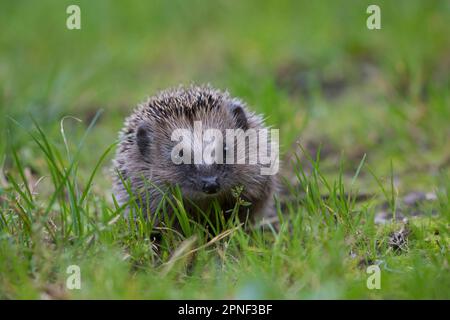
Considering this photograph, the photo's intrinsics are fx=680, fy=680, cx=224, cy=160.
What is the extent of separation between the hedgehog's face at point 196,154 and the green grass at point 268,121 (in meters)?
0.32

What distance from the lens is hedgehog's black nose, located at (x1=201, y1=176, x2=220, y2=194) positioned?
5.19 metres

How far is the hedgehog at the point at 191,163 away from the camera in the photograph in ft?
17.8

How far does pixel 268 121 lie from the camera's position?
7.18 meters

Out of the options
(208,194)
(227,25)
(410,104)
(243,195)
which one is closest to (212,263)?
(208,194)

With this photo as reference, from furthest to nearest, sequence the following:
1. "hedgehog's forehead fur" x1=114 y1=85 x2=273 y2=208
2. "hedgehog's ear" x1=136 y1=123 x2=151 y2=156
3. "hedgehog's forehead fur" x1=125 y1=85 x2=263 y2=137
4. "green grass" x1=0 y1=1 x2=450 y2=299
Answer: "hedgehog's ear" x1=136 y1=123 x2=151 y2=156 < "hedgehog's forehead fur" x1=125 y1=85 x2=263 y2=137 < "hedgehog's forehead fur" x1=114 y1=85 x2=273 y2=208 < "green grass" x1=0 y1=1 x2=450 y2=299

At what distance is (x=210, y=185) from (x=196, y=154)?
1.11 feet

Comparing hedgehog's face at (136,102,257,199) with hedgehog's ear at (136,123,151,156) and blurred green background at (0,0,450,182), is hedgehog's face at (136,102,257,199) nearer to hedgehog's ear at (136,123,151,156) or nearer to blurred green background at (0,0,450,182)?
hedgehog's ear at (136,123,151,156)

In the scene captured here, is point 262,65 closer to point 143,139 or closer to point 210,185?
point 143,139

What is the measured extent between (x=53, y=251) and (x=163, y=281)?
82 cm

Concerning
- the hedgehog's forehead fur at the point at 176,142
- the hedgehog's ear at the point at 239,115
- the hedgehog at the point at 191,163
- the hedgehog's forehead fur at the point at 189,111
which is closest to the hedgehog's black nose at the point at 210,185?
the hedgehog at the point at 191,163

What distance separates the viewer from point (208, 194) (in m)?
5.26

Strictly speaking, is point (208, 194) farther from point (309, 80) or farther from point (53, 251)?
point (309, 80)

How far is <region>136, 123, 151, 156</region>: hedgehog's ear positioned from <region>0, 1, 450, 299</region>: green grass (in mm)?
557

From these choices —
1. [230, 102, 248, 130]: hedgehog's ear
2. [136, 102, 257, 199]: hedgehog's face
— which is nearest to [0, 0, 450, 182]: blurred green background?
[230, 102, 248, 130]: hedgehog's ear
